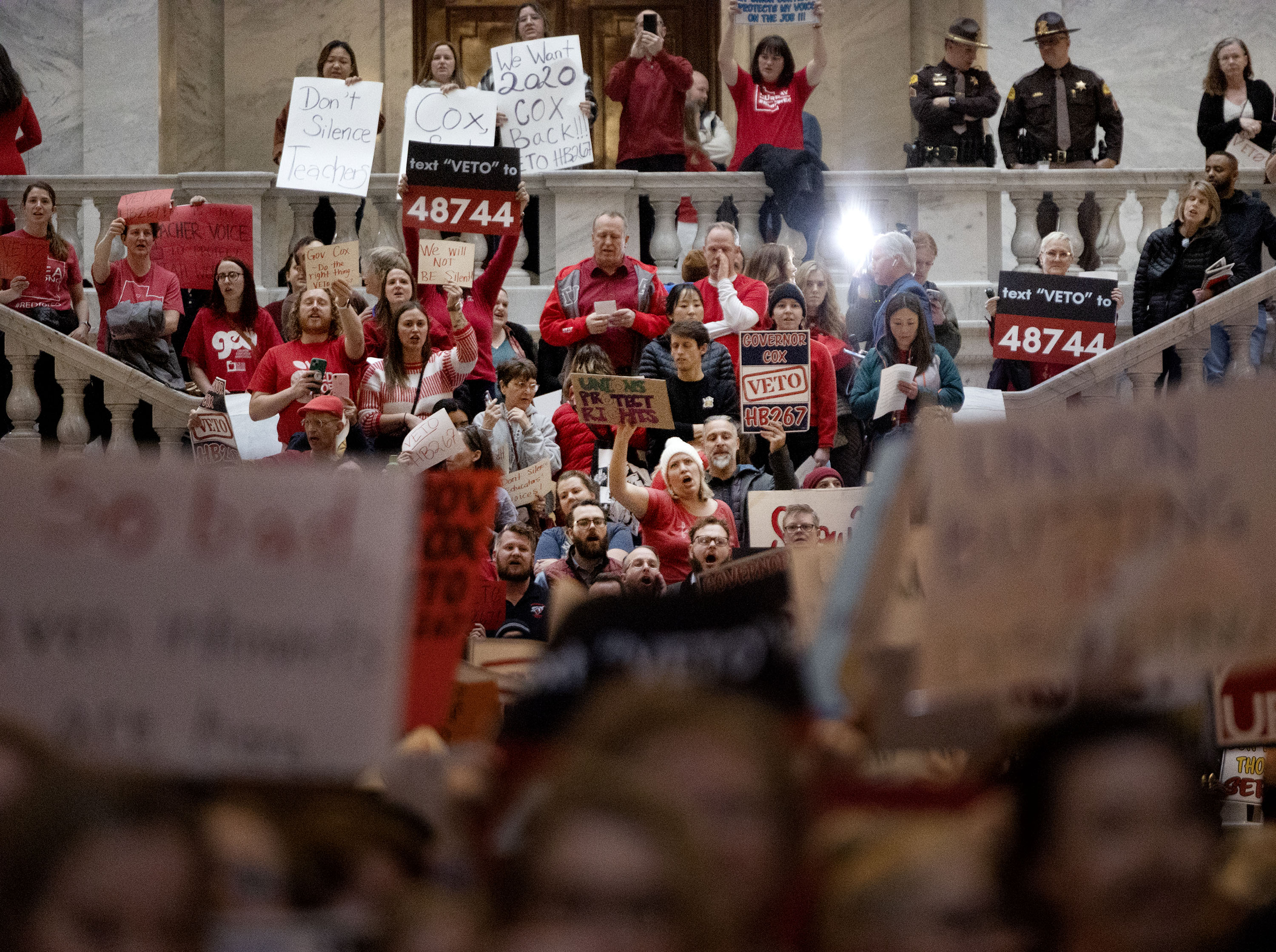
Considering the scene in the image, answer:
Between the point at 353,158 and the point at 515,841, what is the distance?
27.2 feet

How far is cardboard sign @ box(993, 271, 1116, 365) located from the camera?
876 centimetres

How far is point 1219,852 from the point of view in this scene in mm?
2004

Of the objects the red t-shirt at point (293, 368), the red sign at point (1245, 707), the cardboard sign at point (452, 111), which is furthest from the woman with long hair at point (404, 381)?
the red sign at point (1245, 707)

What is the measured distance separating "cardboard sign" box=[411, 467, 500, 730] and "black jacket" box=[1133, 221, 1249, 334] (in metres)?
7.42

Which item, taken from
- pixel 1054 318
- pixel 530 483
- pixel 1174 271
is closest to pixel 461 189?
pixel 530 483

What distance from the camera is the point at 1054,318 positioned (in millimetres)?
8812

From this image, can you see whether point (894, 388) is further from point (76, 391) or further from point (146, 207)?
point (76, 391)

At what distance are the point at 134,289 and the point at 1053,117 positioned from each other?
5557mm

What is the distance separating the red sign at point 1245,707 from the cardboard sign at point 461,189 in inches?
245

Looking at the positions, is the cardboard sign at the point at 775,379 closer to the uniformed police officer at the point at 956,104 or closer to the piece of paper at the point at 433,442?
the piece of paper at the point at 433,442

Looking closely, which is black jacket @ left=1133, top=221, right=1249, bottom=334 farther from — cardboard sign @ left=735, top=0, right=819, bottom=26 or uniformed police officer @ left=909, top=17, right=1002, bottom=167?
cardboard sign @ left=735, top=0, right=819, bottom=26

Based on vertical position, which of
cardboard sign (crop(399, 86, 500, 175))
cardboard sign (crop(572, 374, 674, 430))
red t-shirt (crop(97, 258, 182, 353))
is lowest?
cardboard sign (crop(572, 374, 674, 430))

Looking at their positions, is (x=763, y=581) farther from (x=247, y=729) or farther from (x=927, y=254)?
(x=927, y=254)

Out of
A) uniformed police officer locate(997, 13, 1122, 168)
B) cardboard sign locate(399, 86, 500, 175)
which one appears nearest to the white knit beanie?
cardboard sign locate(399, 86, 500, 175)
